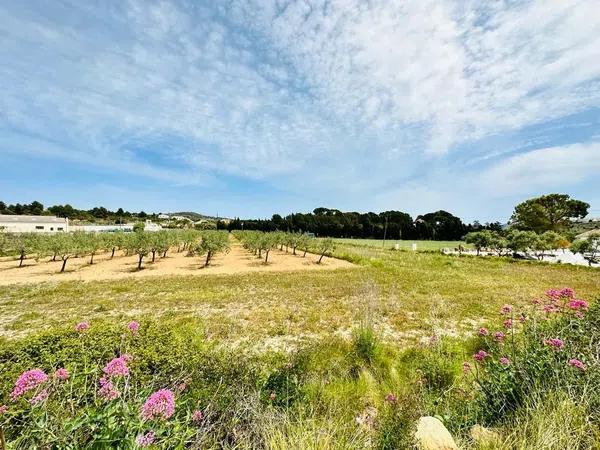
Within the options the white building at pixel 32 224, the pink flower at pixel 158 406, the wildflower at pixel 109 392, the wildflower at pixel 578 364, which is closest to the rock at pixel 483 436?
the wildflower at pixel 578 364

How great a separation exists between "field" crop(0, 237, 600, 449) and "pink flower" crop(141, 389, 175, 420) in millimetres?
118

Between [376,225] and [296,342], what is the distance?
76085 millimetres

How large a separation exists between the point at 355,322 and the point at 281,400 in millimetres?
5840

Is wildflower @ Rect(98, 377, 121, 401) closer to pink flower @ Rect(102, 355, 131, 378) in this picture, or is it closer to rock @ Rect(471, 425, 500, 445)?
pink flower @ Rect(102, 355, 131, 378)

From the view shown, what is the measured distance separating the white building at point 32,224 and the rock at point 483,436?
72.3m

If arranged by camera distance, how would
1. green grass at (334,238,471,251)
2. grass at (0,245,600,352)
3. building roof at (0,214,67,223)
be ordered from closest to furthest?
1. grass at (0,245,600,352)
2. green grass at (334,238,471,251)
3. building roof at (0,214,67,223)

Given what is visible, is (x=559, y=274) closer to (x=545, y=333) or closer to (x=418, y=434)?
(x=545, y=333)

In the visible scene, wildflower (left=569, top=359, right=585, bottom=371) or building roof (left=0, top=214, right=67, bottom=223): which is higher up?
building roof (left=0, top=214, right=67, bottom=223)

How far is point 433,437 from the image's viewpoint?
2439mm

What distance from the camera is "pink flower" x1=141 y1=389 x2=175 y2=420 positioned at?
63.0 inches

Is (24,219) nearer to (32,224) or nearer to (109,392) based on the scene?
(32,224)

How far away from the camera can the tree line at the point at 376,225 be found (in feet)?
249

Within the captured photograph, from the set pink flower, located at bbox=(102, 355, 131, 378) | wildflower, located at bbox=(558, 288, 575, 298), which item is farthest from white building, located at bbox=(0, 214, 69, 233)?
wildflower, located at bbox=(558, 288, 575, 298)

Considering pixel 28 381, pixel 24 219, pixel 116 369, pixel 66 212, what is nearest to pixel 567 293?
pixel 116 369
